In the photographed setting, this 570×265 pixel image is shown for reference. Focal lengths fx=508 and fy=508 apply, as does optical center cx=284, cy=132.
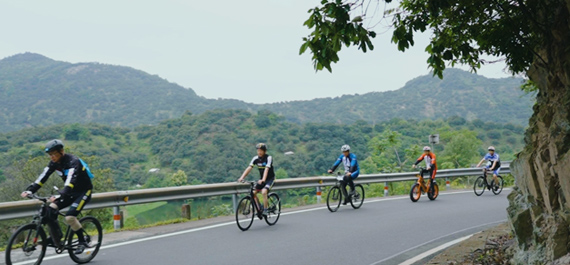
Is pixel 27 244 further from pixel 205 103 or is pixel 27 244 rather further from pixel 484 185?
pixel 205 103

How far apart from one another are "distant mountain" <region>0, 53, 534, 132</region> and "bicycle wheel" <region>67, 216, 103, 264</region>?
115 m

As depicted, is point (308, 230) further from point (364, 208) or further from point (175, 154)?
point (175, 154)

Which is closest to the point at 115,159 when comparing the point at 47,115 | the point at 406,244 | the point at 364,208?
the point at 364,208

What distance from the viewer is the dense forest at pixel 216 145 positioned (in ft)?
167

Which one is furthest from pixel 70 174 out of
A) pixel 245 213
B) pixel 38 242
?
pixel 245 213

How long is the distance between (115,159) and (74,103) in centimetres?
10473

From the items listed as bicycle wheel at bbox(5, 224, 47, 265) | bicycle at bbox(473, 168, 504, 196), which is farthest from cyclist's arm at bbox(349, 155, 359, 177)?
bicycle wheel at bbox(5, 224, 47, 265)

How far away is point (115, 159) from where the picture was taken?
2534 inches

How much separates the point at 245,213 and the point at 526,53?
6.46 meters

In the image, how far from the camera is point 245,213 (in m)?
11.2

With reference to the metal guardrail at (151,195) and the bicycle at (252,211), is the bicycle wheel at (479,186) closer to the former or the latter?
the metal guardrail at (151,195)

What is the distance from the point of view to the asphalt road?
319 inches

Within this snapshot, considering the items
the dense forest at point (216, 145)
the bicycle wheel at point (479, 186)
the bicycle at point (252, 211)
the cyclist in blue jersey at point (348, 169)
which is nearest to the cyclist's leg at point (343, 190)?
the cyclist in blue jersey at point (348, 169)

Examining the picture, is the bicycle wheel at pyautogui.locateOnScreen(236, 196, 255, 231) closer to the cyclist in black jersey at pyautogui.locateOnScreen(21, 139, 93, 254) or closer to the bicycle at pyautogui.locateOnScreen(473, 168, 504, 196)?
the cyclist in black jersey at pyautogui.locateOnScreen(21, 139, 93, 254)
